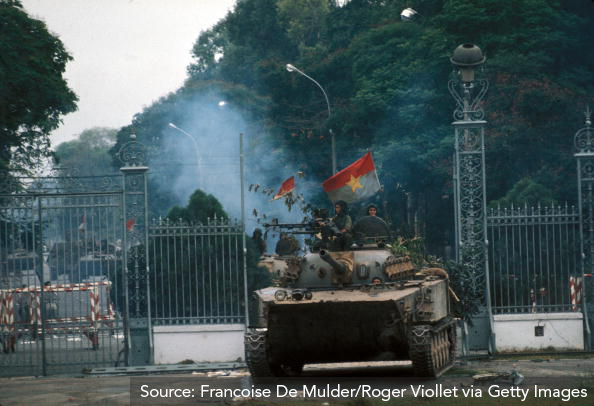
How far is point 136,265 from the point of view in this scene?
20.3 metres

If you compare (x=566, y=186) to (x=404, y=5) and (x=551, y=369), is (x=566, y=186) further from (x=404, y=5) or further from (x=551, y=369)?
(x=551, y=369)

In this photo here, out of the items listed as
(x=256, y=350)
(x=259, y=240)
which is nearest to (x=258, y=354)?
(x=256, y=350)

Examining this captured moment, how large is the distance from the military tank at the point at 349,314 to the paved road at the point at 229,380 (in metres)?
0.39

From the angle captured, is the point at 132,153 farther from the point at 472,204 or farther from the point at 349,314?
the point at 349,314

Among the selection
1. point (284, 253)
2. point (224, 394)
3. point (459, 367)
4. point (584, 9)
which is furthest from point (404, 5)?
point (224, 394)

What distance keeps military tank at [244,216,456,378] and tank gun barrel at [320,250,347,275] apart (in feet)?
0.05

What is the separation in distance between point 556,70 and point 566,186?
6513 mm

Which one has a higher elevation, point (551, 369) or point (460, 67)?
point (460, 67)

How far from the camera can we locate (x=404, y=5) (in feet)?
169

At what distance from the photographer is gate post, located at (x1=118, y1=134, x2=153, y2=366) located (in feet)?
66.4

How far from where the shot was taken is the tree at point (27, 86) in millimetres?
33406

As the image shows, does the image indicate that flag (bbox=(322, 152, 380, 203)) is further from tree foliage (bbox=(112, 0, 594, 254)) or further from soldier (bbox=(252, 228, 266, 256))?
tree foliage (bbox=(112, 0, 594, 254))

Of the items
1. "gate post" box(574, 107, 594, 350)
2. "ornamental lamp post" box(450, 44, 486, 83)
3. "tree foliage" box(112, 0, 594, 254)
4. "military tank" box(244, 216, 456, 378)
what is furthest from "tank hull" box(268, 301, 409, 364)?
"tree foliage" box(112, 0, 594, 254)

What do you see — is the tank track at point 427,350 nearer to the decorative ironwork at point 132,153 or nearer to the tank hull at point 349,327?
the tank hull at point 349,327
